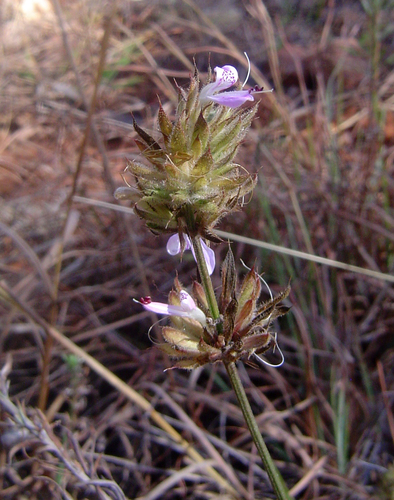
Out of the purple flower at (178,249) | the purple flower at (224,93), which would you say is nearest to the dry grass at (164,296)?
the purple flower at (178,249)

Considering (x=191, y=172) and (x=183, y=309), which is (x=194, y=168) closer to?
(x=191, y=172)

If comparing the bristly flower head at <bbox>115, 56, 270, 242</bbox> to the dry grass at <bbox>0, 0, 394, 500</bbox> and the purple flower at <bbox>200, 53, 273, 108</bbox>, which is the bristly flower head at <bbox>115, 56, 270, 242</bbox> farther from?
the dry grass at <bbox>0, 0, 394, 500</bbox>

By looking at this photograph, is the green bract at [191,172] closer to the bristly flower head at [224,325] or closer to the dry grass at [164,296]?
the bristly flower head at [224,325]

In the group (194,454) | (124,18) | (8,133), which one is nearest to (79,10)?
(124,18)

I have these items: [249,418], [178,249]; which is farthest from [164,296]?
[249,418]

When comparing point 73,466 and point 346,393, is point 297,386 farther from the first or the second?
point 73,466

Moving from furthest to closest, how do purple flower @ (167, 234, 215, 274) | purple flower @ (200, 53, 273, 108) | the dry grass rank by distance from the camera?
the dry grass < purple flower @ (167, 234, 215, 274) < purple flower @ (200, 53, 273, 108)

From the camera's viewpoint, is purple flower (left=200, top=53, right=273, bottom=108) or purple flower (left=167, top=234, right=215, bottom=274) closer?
purple flower (left=200, top=53, right=273, bottom=108)

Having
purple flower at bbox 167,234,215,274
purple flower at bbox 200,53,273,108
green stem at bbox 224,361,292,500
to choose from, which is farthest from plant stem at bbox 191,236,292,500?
purple flower at bbox 200,53,273,108
